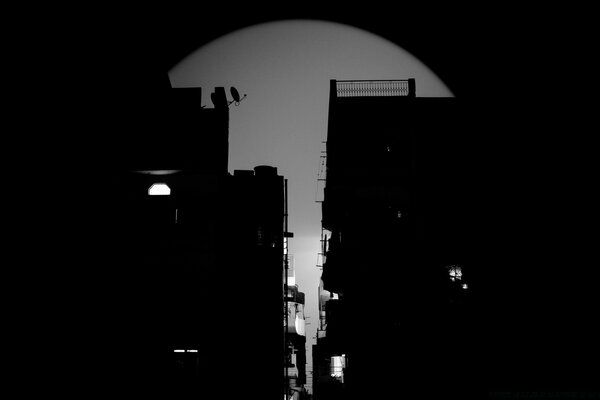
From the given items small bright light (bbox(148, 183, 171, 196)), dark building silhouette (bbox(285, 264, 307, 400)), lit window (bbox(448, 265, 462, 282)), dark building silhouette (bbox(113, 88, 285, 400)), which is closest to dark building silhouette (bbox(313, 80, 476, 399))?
lit window (bbox(448, 265, 462, 282))

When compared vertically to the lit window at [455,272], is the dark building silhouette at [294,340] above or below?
below

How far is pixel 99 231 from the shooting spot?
19766 mm

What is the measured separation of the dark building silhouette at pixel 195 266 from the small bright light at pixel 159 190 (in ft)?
0.15

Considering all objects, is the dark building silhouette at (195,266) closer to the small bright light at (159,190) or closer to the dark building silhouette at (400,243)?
the small bright light at (159,190)

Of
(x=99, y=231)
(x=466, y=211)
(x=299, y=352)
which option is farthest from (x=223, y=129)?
(x=299, y=352)

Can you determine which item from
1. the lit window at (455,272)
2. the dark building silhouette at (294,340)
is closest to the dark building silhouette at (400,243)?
the lit window at (455,272)

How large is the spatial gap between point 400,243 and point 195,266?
882 cm

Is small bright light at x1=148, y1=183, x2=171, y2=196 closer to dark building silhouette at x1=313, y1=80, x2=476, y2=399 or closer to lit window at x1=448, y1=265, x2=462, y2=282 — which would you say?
dark building silhouette at x1=313, y1=80, x2=476, y2=399

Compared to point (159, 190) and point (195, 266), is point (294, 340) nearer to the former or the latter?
point (195, 266)

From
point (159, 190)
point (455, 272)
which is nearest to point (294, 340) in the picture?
Answer: point (159, 190)

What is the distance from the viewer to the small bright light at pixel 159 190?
23.0 metres

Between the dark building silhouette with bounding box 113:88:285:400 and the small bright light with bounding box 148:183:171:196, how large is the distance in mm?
44

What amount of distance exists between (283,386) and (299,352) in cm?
2136

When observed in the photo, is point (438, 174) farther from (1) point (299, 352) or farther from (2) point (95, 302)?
(1) point (299, 352)
